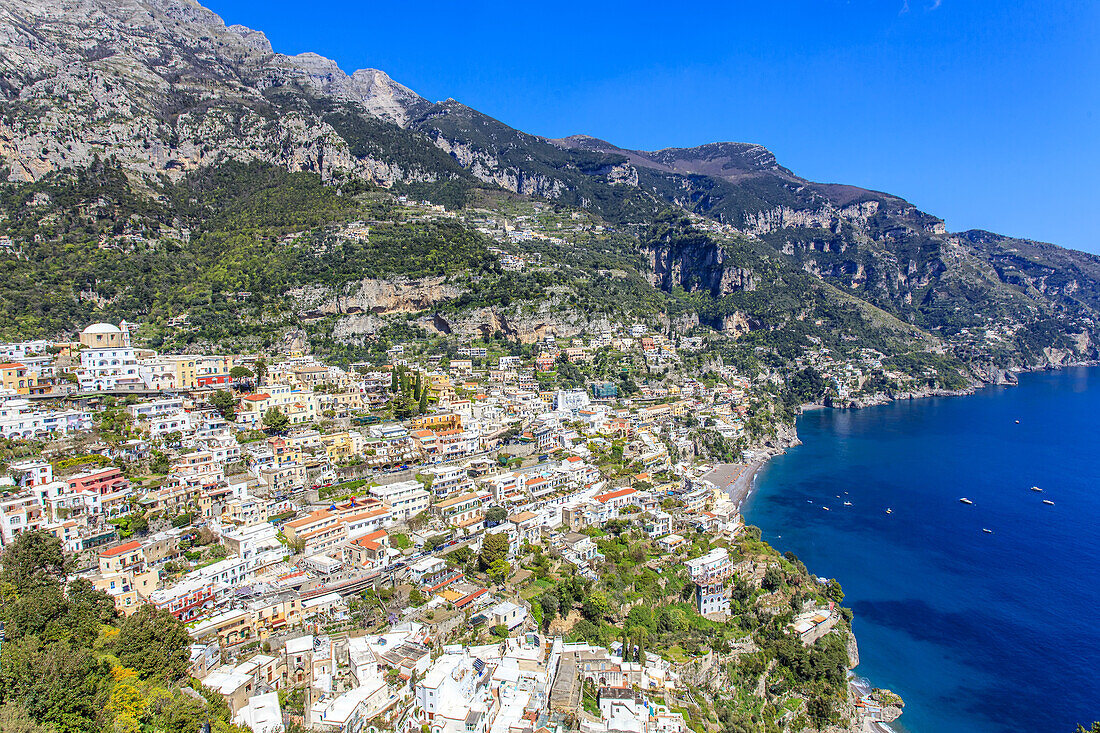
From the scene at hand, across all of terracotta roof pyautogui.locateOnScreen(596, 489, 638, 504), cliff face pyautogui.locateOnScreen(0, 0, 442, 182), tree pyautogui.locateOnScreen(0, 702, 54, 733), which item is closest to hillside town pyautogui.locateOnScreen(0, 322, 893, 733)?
terracotta roof pyautogui.locateOnScreen(596, 489, 638, 504)

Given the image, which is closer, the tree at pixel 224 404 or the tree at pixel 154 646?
the tree at pixel 154 646

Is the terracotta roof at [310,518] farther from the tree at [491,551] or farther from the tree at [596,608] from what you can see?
the tree at [596,608]

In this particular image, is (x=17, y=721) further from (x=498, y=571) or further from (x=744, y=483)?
(x=744, y=483)

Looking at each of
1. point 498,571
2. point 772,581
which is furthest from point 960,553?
point 498,571

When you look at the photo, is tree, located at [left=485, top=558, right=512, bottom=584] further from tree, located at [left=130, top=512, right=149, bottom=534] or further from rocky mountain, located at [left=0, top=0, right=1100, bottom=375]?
rocky mountain, located at [left=0, top=0, right=1100, bottom=375]

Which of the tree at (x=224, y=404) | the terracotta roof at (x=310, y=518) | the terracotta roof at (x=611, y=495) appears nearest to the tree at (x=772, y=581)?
the terracotta roof at (x=611, y=495)

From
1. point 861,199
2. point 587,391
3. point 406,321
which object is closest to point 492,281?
point 406,321

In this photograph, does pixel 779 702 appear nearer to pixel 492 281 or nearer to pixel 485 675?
pixel 485 675
